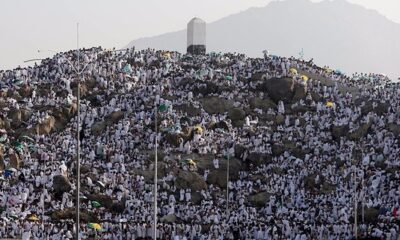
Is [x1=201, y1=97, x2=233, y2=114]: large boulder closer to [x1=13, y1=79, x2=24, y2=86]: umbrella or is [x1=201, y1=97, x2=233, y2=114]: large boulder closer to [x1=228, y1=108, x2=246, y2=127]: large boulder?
[x1=228, y1=108, x2=246, y2=127]: large boulder

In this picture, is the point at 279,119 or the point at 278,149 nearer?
the point at 278,149

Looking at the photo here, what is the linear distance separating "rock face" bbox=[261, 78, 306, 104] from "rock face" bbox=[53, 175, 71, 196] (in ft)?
96.9

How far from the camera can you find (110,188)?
189 ft

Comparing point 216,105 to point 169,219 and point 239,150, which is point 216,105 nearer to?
point 239,150

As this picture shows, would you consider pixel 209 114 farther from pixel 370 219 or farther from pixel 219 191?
pixel 370 219

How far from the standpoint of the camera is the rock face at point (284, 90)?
7812 centimetres

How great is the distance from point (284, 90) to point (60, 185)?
31186 millimetres

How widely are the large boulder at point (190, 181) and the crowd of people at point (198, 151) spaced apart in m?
0.10

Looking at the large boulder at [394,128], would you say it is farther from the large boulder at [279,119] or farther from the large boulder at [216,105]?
the large boulder at [216,105]

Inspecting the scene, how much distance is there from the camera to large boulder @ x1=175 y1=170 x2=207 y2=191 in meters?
61.0

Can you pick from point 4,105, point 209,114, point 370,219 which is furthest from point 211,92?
point 370,219

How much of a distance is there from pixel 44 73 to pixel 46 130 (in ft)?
44.5

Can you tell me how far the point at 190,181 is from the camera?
61.4 meters

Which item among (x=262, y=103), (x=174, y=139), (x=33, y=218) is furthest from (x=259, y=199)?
(x=262, y=103)
